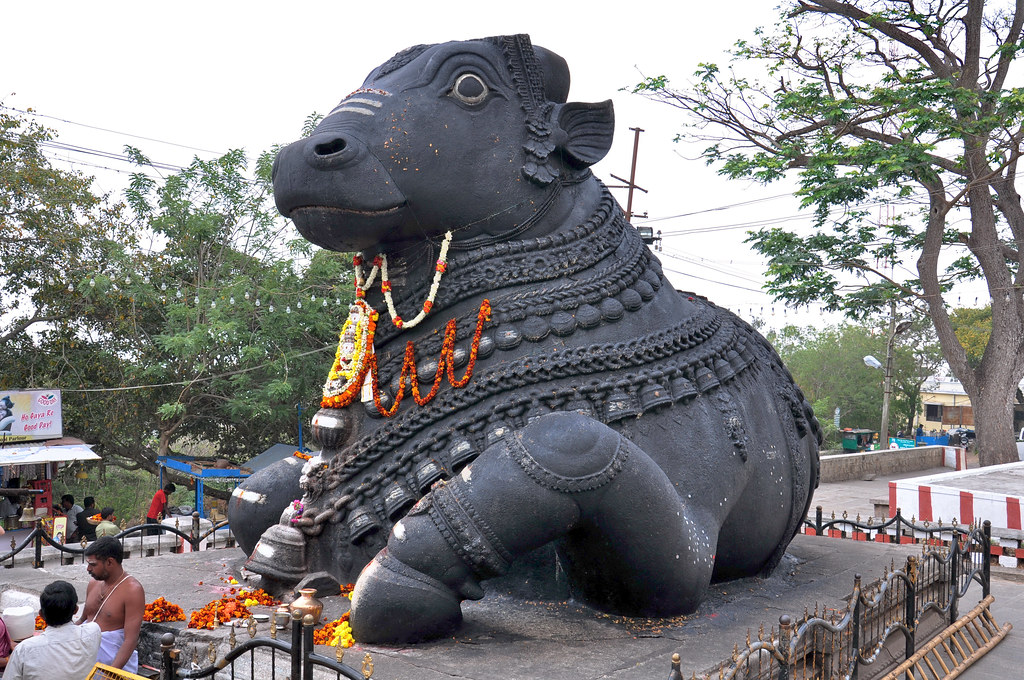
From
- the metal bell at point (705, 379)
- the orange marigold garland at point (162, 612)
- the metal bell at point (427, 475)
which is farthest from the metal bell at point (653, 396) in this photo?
the orange marigold garland at point (162, 612)

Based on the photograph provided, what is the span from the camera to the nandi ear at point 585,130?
495cm

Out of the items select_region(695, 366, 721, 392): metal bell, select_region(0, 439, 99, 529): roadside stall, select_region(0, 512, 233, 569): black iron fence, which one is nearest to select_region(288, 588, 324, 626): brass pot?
select_region(695, 366, 721, 392): metal bell

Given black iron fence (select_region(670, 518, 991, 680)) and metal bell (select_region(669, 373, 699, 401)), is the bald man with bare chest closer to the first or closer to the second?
black iron fence (select_region(670, 518, 991, 680))

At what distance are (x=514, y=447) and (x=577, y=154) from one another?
1900 mm

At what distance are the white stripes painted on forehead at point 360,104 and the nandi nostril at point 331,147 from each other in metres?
0.26

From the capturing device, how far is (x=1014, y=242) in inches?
731

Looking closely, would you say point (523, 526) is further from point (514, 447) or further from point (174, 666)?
point (174, 666)

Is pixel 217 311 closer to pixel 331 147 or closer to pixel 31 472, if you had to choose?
pixel 31 472

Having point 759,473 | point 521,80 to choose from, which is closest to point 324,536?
Result: point 759,473

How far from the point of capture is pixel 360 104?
4.59 meters

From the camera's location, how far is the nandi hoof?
379 cm

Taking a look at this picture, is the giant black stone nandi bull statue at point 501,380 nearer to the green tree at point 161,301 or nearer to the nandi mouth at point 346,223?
the nandi mouth at point 346,223

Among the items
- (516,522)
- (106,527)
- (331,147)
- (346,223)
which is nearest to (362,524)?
(516,522)

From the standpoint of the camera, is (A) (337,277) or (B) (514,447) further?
(A) (337,277)
